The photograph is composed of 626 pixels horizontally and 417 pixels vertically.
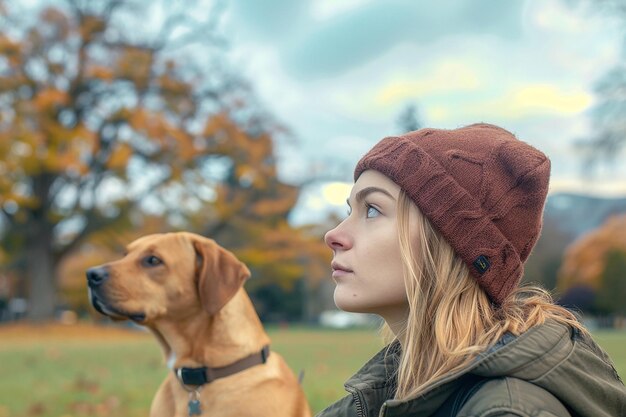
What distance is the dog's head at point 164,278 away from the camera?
3557mm

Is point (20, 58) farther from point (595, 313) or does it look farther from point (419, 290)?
point (595, 313)

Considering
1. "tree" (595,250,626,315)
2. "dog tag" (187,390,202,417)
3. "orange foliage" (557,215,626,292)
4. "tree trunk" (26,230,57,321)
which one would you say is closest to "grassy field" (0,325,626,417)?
"dog tag" (187,390,202,417)

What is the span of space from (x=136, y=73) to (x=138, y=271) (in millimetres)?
24380

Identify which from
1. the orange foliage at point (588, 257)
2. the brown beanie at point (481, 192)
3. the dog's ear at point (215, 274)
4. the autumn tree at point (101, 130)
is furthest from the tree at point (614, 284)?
the brown beanie at point (481, 192)

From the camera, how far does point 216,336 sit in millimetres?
3361

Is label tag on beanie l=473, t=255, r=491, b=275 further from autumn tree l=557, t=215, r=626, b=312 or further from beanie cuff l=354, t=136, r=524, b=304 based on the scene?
autumn tree l=557, t=215, r=626, b=312

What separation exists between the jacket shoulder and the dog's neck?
6.24ft

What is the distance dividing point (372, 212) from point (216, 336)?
160cm

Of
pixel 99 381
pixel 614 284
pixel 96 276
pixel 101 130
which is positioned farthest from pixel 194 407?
pixel 614 284

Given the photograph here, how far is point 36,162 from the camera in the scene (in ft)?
81.8

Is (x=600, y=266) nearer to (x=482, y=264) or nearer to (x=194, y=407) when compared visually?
(x=194, y=407)

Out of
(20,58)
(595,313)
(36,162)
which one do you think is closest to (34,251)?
(36,162)

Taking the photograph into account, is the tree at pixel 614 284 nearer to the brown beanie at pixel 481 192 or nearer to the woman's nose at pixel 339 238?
the brown beanie at pixel 481 192

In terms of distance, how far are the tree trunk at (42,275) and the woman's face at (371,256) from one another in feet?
90.5
